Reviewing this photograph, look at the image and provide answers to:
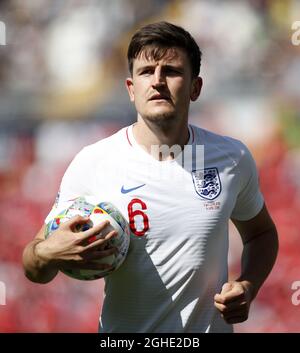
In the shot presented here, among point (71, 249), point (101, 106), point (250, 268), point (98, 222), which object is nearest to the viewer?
point (71, 249)

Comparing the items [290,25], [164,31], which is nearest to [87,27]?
[290,25]

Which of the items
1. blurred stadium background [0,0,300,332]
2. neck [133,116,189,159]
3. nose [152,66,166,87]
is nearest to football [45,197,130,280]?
neck [133,116,189,159]

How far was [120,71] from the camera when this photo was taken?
542 centimetres

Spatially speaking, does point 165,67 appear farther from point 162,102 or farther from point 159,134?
point 159,134

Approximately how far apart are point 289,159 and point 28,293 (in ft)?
8.22

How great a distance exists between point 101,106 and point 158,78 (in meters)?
2.81

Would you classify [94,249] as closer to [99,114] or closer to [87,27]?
[99,114]

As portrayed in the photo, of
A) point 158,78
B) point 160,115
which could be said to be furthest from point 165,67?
point 160,115

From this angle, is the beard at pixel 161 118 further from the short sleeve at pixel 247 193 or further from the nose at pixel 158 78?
the short sleeve at pixel 247 193

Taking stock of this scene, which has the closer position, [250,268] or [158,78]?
[158,78]

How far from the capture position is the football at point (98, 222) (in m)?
2.48

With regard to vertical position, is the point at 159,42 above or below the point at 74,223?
above

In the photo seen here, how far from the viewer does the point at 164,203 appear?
8.79 ft

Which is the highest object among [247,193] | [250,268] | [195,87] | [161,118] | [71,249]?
[195,87]
